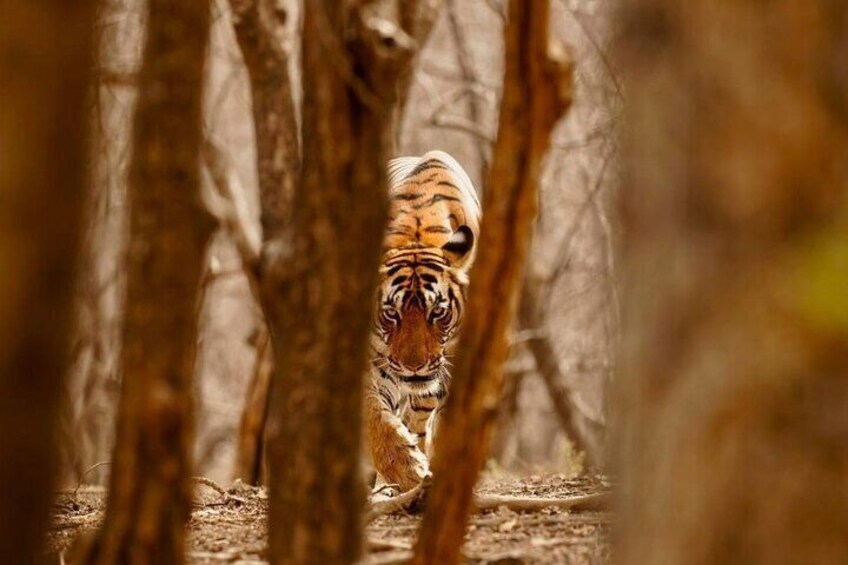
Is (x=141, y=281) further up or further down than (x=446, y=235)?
further down

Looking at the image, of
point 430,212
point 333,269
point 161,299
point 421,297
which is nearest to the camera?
point 161,299

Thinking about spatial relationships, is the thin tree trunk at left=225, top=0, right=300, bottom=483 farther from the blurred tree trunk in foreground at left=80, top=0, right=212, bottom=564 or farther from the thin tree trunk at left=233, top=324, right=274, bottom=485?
the thin tree trunk at left=233, top=324, right=274, bottom=485

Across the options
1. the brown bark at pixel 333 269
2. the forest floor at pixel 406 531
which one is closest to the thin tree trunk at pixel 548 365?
the forest floor at pixel 406 531

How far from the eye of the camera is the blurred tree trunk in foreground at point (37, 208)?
2.16m

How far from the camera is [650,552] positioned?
122 centimetres

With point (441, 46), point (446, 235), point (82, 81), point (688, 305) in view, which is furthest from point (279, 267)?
point (441, 46)

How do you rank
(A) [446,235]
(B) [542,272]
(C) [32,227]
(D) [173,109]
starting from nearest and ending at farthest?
1. (C) [32,227]
2. (D) [173,109]
3. (A) [446,235]
4. (B) [542,272]

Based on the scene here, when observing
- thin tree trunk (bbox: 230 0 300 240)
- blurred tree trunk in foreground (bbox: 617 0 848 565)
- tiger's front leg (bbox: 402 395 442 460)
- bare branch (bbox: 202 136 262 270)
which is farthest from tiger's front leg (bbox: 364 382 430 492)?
blurred tree trunk in foreground (bbox: 617 0 848 565)

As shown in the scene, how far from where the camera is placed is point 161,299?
3934 millimetres

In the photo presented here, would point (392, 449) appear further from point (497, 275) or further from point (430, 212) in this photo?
point (497, 275)

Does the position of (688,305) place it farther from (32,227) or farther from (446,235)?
(446,235)

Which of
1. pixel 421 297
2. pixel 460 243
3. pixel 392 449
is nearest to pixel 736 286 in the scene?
pixel 392 449

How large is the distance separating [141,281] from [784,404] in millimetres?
2977

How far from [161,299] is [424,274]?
4964 millimetres
